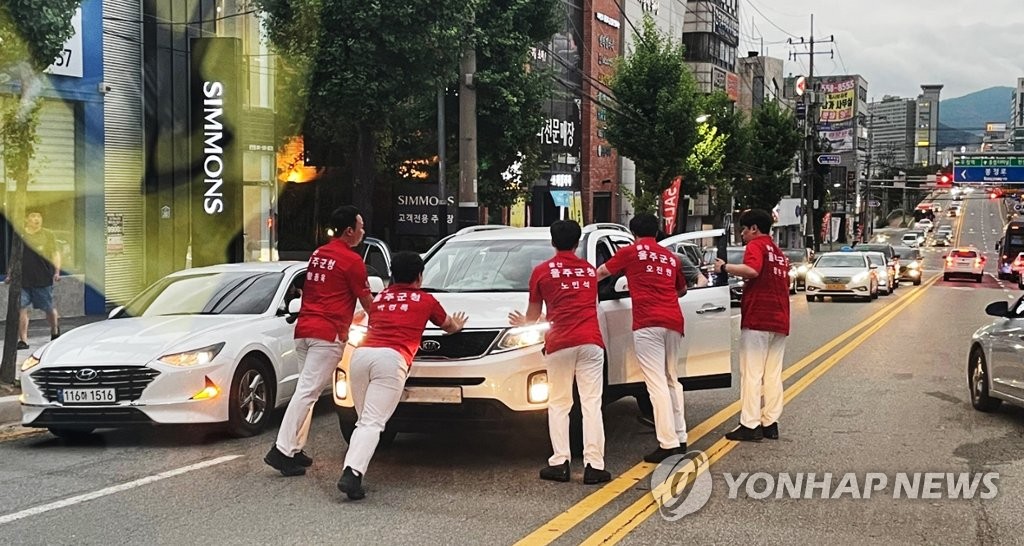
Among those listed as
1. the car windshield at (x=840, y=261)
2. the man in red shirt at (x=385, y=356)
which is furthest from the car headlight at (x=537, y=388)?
the car windshield at (x=840, y=261)

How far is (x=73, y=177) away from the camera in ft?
62.2

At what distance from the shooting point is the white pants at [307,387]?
735 centimetres

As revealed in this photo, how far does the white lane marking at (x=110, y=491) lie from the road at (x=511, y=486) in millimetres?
22

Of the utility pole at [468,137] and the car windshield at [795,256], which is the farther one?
the car windshield at [795,256]

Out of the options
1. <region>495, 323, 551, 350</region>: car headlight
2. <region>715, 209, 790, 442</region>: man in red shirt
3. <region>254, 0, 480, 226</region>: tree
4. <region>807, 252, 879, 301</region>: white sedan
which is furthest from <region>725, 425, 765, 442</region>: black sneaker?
<region>807, 252, 879, 301</region>: white sedan

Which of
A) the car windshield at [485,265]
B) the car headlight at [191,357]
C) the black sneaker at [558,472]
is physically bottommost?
the black sneaker at [558,472]

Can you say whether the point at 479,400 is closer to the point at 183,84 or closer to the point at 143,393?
the point at 143,393

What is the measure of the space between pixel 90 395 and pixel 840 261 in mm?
25021

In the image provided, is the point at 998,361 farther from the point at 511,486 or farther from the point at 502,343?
the point at 511,486

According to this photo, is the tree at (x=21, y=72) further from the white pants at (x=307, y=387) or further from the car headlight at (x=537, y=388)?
the car headlight at (x=537, y=388)

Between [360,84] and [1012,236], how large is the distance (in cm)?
4180

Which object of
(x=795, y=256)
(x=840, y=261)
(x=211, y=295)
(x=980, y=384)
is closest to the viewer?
(x=211, y=295)

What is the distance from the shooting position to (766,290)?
8719 mm

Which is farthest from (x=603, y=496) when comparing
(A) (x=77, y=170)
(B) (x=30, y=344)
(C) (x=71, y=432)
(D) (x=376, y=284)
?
(A) (x=77, y=170)
